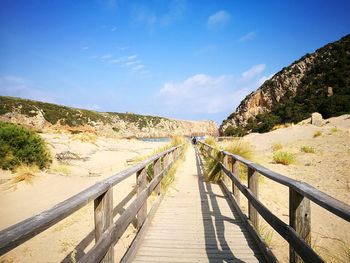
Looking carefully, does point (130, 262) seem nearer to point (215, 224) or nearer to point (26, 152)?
point (215, 224)

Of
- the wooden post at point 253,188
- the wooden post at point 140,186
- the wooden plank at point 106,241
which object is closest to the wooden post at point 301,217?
the wooden post at point 253,188

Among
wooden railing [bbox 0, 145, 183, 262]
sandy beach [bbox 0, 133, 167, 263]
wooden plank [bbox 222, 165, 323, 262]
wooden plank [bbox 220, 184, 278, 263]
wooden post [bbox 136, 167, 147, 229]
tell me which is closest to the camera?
wooden railing [bbox 0, 145, 183, 262]

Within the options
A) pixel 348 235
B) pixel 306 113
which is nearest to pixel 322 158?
pixel 348 235

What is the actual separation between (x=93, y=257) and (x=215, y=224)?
3.14m

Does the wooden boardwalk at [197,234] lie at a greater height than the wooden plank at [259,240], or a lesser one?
lesser

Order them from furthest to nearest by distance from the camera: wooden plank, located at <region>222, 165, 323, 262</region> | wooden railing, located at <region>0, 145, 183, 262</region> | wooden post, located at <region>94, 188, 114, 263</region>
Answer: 1. wooden post, located at <region>94, 188, 114, 263</region>
2. wooden plank, located at <region>222, 165, 323, 262</region>
3. wooden railing, located at <region>0, 145, 183, 262</region>

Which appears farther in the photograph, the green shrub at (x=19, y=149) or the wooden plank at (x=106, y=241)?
the green shrub at (x=19, y=149)

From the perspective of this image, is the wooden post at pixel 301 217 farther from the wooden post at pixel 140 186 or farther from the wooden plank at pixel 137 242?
the wooden post at pixel 140 186

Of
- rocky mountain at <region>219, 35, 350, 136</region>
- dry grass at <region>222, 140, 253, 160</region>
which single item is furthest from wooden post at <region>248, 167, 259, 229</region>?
rocky mountain at <region>219, 35, 350, 136</region>

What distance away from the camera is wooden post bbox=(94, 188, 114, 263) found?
2.29 m

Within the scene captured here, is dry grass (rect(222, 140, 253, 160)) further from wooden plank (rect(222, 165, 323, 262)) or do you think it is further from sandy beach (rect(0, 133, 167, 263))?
wooden plank (rect(222, 165, 323, 262))

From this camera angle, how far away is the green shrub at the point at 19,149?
10227 millimetres

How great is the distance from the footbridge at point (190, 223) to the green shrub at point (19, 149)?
21.5 ft

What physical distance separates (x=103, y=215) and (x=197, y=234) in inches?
93.6
